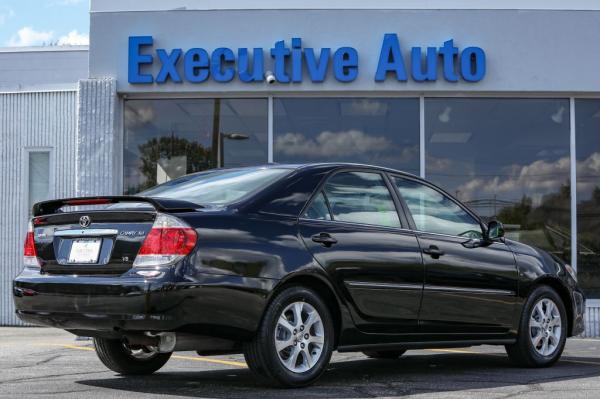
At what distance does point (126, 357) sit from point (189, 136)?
634 centimetres

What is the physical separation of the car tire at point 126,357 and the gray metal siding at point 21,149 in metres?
7.46

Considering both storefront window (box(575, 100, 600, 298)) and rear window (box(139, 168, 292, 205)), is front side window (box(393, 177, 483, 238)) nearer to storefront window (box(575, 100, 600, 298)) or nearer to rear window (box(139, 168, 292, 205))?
rear window (box(139, 168, 292, 205))

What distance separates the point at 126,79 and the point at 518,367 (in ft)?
22.6

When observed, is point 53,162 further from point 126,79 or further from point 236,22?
point 236,22

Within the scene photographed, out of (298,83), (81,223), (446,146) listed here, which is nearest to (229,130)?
(298,83)

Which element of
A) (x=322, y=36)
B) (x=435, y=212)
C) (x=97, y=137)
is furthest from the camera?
(x=322, y=36)

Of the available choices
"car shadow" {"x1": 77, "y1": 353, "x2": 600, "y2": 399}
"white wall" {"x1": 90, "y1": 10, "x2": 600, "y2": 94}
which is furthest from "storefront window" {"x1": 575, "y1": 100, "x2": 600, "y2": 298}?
"car shadow" {"x1": 77, "y1": 353, "x2": 600, "y2": 399}

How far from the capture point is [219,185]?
642 centimetres

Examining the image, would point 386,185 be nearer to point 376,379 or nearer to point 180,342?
point 376,379

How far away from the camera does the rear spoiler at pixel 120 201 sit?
18.5 feet

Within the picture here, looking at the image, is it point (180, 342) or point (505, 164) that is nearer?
point (180, 342)

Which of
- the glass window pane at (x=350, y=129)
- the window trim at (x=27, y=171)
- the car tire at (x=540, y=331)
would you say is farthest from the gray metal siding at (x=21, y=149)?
the car tire at (x=540, y=331)

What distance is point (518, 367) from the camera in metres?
7.73

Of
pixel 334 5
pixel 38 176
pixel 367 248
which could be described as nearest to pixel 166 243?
pixel 367 248
